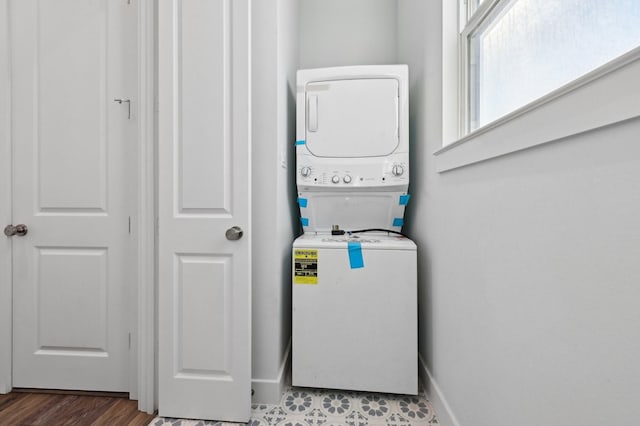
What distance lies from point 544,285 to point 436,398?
94 cm

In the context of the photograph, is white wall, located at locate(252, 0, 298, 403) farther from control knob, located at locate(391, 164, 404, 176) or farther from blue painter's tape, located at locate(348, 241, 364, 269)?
control knob, located at locate(391, 164, 404, 176)

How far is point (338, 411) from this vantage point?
1.32m

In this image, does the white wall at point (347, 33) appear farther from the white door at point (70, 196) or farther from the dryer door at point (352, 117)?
the white door at point (70, 196)

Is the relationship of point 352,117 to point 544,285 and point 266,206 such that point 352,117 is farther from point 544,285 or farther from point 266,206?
point 544,285

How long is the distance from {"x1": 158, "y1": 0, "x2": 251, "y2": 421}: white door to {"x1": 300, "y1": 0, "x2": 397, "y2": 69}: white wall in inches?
41.8

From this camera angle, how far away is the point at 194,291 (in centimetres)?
128

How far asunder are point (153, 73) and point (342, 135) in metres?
0.99

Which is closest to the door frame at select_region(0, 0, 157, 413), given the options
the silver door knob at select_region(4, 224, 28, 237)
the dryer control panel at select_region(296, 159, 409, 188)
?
the silver door knob at select_region(4, 224, 28, 237)

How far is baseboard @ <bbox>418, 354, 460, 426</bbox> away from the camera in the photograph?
1.14 meters

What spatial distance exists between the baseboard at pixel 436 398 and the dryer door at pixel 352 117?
120cm

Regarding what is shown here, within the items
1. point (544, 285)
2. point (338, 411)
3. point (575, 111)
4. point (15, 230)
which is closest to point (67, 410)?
point (15, 230)

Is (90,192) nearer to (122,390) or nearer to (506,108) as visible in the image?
(122,390)

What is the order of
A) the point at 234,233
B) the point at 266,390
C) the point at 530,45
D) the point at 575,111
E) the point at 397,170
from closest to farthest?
the point at 575,111, the point at 530,45, the point at 234,233, the point at 266,390, the point at 397,170

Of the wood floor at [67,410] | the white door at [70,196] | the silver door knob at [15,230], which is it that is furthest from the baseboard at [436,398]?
the silver door knob at [15,230]
